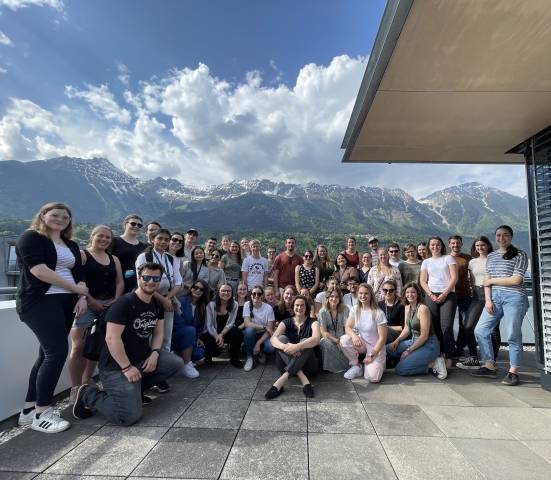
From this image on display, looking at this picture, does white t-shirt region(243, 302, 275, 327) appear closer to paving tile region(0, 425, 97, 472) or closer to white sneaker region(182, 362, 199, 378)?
white sneaker region(182, 362, 199, 378)

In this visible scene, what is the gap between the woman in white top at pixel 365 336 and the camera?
4.66m

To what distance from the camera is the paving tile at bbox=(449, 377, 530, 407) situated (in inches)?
151

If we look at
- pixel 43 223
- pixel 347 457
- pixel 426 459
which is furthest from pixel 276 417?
pixel 43 223

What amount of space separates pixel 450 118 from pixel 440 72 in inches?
45.7

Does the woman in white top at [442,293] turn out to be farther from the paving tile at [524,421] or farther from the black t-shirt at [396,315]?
the paving tile at [524,421]

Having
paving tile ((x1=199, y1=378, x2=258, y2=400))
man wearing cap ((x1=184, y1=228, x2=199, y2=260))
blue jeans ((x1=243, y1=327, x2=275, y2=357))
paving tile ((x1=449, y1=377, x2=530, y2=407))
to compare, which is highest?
man wearing cap ((x1=184, y1=228, x2=199, y2=260))

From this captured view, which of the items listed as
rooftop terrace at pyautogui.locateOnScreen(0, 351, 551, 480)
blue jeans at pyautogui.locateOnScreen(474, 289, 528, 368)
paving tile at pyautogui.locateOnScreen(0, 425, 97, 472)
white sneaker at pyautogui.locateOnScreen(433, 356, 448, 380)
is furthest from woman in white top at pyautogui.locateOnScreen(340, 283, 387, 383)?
paving tile at pyautogui.locateOnScreen(0, 425, 97, 472)

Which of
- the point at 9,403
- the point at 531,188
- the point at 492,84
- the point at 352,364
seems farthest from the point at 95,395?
the point at 531,188

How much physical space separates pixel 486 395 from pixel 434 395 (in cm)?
68

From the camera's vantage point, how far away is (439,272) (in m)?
5.30

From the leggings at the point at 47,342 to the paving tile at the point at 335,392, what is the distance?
110 inches

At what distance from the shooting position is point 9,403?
11.1ft

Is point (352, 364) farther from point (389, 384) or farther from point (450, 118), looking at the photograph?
point (450, 118)

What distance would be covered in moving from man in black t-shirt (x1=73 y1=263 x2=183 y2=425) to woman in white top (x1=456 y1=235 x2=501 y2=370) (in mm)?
4770
